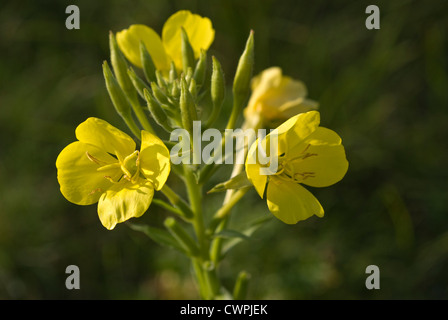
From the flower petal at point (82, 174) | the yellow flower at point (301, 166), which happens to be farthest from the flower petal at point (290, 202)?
the flower petal at point (82, 174)

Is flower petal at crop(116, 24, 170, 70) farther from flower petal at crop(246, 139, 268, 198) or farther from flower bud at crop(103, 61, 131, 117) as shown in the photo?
flower petal at crop(246, 139, 268, 198)

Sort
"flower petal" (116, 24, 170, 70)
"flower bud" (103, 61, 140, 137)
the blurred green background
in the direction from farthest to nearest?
the blurred green background < "flower petal" (116, 24, 170, 70) < "flower bud" (103, 61, 140, 137)

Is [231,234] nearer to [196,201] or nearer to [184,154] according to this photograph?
[196,201]

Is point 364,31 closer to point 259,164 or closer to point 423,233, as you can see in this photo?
point 423,233

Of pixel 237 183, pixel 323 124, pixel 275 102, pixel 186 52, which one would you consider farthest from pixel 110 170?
pixel 323 124

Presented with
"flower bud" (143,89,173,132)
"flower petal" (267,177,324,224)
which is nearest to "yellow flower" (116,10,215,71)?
"flower bud" (143,89,173,132)

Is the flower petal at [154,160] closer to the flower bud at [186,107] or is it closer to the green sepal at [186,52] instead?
the flower bud at [186,107]

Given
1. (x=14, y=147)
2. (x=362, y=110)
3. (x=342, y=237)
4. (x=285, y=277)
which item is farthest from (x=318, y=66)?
(x=14, y=147)
